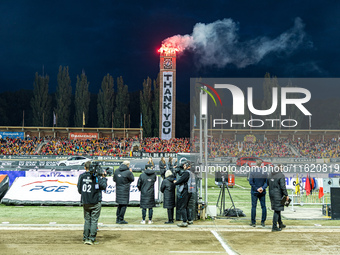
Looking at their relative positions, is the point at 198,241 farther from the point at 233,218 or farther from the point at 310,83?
the point at 310,83

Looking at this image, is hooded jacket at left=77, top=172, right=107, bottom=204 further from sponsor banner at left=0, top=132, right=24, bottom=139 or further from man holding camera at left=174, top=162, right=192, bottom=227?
sponsor banner at left=0, top=132, right=24, bottom=139

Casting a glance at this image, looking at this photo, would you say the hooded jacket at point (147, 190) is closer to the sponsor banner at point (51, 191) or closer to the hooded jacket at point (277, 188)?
the sponsor banner at point (51, 191)

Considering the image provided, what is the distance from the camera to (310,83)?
60.2ft

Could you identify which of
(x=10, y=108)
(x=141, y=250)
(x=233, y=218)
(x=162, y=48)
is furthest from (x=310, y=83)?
(x=10, y=108)

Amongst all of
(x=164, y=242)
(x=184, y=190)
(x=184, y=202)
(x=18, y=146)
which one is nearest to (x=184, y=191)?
(x=184, y=190)

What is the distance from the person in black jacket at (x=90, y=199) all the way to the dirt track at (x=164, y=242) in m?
0.37

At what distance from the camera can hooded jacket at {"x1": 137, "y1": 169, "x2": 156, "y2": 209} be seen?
1079cm

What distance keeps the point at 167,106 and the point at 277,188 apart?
53.6m

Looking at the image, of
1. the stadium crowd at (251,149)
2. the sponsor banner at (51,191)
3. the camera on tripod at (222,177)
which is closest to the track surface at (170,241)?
the camera on tripod at (222,177)

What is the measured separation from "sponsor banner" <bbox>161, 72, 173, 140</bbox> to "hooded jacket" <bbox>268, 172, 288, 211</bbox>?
5304 cm

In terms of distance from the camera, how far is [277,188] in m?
10.2

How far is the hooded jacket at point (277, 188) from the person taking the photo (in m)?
10.1

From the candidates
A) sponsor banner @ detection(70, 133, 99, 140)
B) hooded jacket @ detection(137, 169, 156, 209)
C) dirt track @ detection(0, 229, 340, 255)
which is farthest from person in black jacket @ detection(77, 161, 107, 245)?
sponsor banner @ detection(70, 133, 99, 140)

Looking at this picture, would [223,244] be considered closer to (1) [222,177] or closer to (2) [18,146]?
(1) [222,177]
